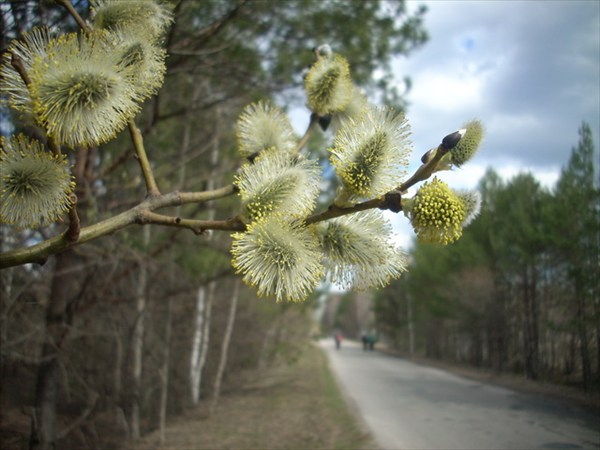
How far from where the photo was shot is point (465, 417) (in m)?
7.60

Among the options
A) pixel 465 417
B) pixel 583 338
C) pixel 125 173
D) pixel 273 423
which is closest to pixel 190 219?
pixel 125 173

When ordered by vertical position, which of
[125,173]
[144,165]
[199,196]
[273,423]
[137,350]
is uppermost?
[125,173]

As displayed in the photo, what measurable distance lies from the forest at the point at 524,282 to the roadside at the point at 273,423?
117 inches

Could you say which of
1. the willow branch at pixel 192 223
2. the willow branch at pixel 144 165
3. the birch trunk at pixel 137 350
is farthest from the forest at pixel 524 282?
the birch trunk at pixel 137 350

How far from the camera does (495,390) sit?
11.4 m

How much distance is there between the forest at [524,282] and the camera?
5.61 metres

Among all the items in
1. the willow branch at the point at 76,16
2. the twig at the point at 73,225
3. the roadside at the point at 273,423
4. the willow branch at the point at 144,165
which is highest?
the willow branch at the point at 76,16

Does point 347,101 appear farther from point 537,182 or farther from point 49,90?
point 537,182

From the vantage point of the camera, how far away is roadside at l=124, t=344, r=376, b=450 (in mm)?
7172

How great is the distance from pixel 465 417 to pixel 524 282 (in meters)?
5.94

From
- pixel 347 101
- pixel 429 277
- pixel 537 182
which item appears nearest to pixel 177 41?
pixel 347 101

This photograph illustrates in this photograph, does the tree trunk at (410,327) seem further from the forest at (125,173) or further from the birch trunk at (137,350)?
the birch trunk at (137,350)

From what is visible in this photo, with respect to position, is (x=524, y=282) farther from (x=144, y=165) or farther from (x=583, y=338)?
(x=144, y=165)

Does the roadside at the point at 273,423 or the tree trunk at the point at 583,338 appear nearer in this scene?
the tree trunk at the point at 583,338
